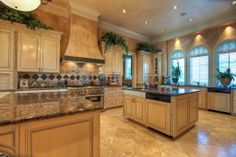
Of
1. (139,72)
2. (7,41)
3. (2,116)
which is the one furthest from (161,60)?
(2,116)

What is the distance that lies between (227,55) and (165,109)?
4.41 m

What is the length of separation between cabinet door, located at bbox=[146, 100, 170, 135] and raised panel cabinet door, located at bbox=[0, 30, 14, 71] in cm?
363

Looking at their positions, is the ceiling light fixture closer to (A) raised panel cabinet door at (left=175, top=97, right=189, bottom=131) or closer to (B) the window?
(A) raised panel cabinet door at (left=175, top=97, right=189, bottom=131)

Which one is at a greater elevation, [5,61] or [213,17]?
[213,17]

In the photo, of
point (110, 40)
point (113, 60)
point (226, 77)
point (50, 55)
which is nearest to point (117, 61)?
point (113, 60)

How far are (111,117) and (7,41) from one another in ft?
11.6

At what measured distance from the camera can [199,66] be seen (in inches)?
243

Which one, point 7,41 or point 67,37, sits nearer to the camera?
point 7,41

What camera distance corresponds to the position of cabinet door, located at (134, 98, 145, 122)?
3486 millimetres

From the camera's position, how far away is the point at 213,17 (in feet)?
16.7

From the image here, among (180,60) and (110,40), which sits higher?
(110,40)

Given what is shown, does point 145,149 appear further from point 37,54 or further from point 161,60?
point 161,60

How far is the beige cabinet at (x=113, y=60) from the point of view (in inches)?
220

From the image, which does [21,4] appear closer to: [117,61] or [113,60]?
[113,60]
